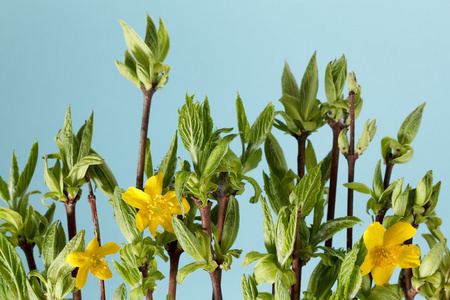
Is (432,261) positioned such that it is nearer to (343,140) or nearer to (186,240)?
(343,140)

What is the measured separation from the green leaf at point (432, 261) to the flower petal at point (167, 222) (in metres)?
0.30

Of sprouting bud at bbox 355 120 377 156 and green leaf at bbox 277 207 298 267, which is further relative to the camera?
sprouting bud at bbox 355 120 377 156

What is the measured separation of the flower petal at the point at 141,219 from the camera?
643 mm

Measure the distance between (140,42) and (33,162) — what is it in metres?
0.20

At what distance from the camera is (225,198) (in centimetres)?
67

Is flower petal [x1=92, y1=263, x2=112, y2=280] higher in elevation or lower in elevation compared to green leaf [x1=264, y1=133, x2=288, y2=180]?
lower

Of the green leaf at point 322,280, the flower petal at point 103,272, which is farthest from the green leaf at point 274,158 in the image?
the flower petal at point 103,272

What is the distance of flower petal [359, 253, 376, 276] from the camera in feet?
2.16

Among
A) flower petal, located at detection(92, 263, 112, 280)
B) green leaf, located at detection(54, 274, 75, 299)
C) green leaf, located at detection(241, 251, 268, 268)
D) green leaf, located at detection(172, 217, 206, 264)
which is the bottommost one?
green leaf, located at detection(54, 274, 75, 299)

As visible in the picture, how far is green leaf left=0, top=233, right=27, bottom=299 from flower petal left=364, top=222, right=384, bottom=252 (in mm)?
404

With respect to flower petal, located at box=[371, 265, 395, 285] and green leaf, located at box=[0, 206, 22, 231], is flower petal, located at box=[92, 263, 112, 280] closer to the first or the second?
green leaf, located at box=[0, 206, 22, 231]

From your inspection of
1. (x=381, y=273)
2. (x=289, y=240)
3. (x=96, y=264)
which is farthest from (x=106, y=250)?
(x=381, y=273)

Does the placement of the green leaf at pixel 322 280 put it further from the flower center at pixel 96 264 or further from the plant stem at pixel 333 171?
the flower center at pixel 96 264

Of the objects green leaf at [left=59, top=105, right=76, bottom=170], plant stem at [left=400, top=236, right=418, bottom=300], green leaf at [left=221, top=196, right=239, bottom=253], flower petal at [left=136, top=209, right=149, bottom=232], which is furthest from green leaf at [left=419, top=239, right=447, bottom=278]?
green leaf at [left=59, top=105, right=76, bottom=170]
